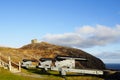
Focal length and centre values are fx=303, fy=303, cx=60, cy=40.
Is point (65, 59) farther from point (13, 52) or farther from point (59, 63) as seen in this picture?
point (13, 52)

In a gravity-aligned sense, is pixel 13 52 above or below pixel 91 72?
above

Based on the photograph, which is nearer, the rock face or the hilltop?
the hilltop

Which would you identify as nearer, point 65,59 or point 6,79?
point 6,79

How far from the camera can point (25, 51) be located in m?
67.8

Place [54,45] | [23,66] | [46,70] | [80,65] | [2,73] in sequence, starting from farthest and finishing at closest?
[54,45]
[80,65]
[23,66]
[46,70]
[2,73]

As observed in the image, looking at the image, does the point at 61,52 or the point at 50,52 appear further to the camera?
the point at 61,52

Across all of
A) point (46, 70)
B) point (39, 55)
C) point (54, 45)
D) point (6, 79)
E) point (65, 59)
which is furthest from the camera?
point (54, 45)

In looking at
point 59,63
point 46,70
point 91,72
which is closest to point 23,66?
point 46,70

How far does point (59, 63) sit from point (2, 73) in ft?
30.4

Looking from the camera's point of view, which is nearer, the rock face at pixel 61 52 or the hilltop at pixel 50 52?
the hilltop at pixel 50 52

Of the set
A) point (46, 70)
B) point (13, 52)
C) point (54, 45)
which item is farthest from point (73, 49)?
point (46, 70)

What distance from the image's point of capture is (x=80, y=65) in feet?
201

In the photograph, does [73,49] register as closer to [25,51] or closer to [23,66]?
[25,51]

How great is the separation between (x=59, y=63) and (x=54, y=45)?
24.9 metres
